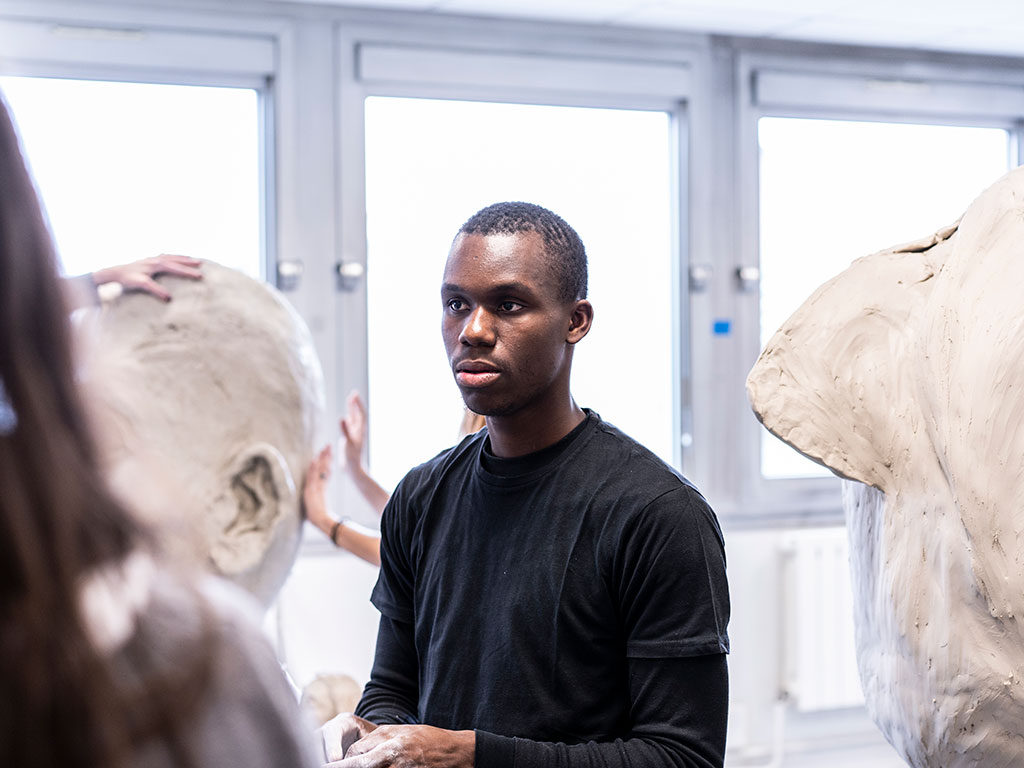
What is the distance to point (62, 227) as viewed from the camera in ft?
11.0

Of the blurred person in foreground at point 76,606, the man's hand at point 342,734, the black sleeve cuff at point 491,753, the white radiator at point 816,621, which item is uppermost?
the blurred person in foreground at point 76,606

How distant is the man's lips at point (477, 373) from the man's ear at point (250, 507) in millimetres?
723

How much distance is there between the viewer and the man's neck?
1.51m

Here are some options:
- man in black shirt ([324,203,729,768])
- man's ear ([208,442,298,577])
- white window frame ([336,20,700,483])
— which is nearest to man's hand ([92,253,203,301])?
man's ear ([208,442,298,577])

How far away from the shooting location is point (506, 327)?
59.0 inches

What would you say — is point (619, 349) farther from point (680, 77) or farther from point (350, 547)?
point (350, 547)

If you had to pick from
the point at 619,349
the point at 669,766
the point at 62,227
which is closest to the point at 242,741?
the point at 669,766

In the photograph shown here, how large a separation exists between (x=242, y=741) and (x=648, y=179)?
12.4ft

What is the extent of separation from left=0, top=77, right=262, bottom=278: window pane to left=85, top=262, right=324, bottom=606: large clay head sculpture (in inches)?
47.4

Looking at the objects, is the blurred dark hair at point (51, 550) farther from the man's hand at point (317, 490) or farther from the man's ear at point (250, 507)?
the man's hand at point (317, 490)

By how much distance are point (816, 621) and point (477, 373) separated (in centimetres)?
292

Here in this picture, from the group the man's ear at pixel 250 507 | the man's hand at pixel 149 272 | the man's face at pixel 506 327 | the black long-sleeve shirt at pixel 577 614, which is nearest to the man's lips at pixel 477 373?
the man's face at pixel 506 327

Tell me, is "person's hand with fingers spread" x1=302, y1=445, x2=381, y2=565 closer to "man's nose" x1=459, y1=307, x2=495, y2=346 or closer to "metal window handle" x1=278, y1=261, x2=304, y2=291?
"man's nose" x1=459, y1=307, x2=495, y2=346

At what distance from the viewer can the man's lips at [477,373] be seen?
149cm
